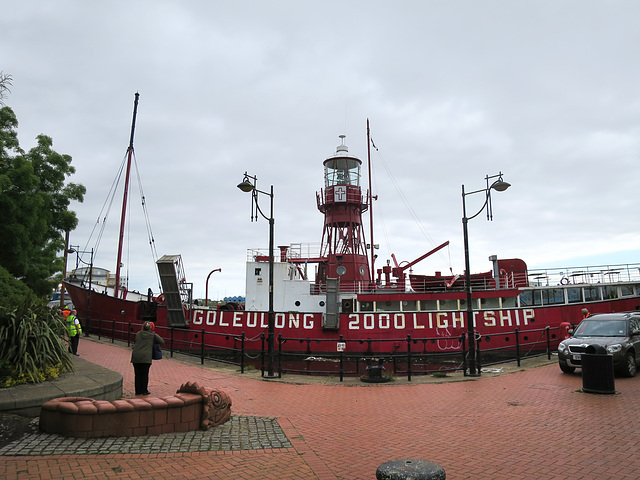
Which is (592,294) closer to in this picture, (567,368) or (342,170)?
(567,368)

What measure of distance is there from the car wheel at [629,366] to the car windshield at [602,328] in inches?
25.8

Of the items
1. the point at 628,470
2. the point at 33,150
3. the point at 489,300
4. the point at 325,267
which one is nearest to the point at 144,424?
the point at 628,470

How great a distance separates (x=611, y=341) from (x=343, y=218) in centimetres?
1839

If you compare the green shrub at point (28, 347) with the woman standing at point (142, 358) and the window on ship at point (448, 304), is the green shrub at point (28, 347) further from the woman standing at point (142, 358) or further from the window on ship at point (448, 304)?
the window on ship at point (448, 304)

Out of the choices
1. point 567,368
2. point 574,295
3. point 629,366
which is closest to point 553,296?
point 574,295

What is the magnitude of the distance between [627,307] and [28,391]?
2564 centimetres

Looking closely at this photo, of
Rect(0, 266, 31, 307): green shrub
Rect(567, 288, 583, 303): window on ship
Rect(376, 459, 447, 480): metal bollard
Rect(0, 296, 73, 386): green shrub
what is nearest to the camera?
Rect(376, 459, 447, 480): metal bollard

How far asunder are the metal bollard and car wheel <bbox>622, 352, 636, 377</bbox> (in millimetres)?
10092

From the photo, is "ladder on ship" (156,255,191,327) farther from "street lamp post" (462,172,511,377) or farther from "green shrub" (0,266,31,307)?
"street lamp post" (462,172,511,377)

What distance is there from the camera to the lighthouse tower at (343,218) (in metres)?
26.7

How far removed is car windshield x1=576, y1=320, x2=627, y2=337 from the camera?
11.6 metres

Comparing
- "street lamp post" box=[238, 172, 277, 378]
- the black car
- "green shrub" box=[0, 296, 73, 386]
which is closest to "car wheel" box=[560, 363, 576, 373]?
the black car

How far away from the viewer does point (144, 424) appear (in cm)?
602

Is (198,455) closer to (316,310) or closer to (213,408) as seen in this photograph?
(213,408)
